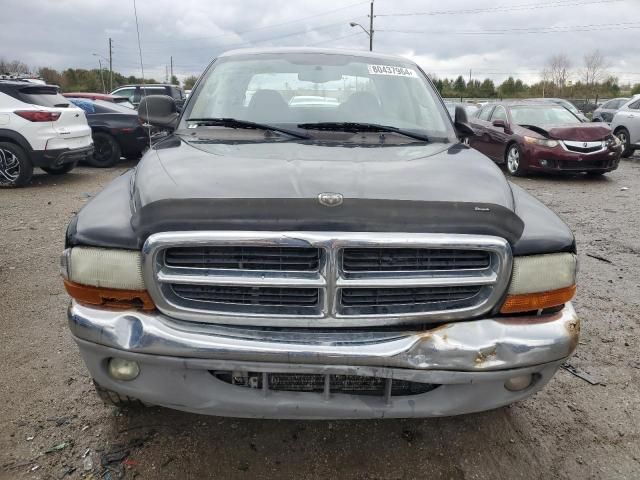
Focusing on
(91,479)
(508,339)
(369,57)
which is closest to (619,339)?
(508,339)

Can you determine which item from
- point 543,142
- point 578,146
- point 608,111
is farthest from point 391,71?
point 608,111

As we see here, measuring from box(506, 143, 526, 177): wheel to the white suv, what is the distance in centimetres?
822

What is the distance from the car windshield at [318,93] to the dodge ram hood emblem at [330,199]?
3.69 feet

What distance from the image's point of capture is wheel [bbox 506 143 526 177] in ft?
34.6

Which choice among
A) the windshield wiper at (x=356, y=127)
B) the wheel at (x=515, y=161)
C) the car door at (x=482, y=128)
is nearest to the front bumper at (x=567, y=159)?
the wheel at (x=515, y=161)

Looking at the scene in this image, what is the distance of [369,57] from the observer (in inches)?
147

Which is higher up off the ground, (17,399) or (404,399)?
(404,399)

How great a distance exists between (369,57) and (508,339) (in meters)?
2.43

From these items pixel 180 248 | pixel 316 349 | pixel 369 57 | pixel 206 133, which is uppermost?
pixel 369 57

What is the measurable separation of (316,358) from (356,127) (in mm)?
1622

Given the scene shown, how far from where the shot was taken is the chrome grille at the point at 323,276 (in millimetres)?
1881

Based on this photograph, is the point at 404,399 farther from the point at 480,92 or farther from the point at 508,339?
the point at 480,92

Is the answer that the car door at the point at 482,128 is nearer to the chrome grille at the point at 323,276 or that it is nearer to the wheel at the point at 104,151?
the wheel at the point at 104,151

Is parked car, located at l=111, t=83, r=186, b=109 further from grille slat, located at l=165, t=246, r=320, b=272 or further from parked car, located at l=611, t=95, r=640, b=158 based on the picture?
grille slat, located at l=165, t=246, r=320, b=272
